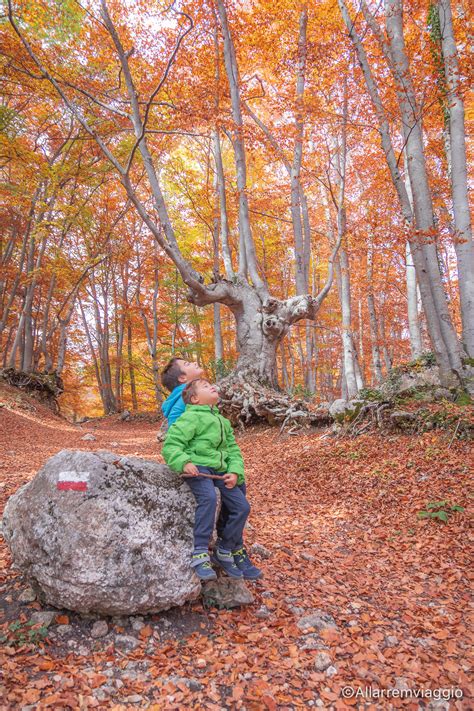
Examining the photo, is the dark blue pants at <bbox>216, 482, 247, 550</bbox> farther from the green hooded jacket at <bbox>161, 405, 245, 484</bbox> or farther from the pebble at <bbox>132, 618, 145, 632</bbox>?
the pebble at <bbox>132, 618, 145, 632</bbox>

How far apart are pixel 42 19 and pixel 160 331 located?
14441 millimetres

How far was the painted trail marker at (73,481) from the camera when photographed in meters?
2.37

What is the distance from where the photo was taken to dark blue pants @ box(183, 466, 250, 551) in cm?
248

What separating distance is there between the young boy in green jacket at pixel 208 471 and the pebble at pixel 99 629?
61cm

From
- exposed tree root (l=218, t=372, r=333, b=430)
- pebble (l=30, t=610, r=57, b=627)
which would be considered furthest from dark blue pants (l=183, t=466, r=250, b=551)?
exposed tree root (l=218, t=372, r=333, b=430)

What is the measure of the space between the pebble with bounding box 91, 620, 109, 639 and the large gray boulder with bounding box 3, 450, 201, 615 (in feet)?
0.28

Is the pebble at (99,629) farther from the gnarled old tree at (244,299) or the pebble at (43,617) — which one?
the gnarled old tree at (244,299)

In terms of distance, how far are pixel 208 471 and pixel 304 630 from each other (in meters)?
1.18

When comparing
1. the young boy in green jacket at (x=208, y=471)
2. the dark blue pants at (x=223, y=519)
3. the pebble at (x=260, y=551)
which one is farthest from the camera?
the pebble at (x=260, y=551)

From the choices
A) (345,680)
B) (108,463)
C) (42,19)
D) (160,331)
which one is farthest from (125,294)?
(345,680)

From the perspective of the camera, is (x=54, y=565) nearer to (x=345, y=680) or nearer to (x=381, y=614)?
(x=345, y=680)

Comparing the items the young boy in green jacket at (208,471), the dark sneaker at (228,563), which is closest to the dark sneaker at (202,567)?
the young boy in green jacket at (208,471)

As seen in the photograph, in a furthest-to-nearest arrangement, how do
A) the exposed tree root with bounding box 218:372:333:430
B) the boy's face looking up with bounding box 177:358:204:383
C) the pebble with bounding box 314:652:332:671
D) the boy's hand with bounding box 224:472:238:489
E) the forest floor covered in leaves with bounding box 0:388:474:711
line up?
the exposed tree root with bounding box 218:372:333:430, the boy's face looking up with bounding box 177:358:204:383, the boy's hand with bounding box 224:472:238:489, the pebble with bounding box 314:652:332:671, the forest floor covered in leaves with bounding box 0:388:474:711

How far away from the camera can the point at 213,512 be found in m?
2.52
